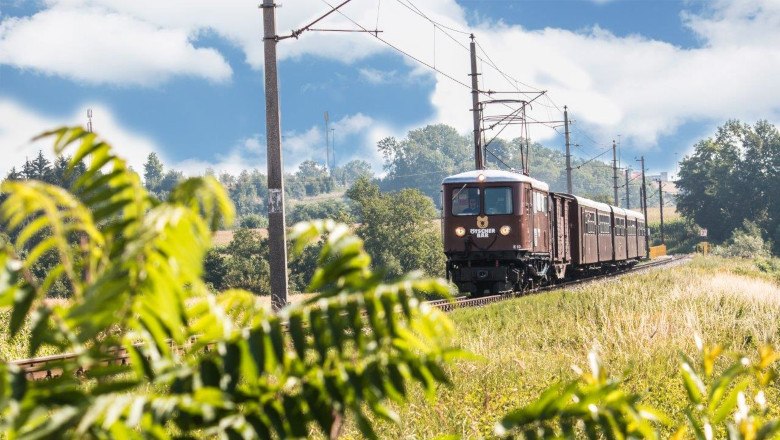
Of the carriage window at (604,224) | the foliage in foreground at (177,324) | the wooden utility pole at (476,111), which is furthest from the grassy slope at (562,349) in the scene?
the carriage window at (604,224)

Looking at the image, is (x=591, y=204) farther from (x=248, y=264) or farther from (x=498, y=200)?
(x=248, y=264)

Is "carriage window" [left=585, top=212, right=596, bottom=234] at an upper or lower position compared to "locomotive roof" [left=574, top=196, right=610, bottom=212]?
lower

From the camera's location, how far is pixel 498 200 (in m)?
27.1

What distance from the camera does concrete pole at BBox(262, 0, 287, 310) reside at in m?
17.6

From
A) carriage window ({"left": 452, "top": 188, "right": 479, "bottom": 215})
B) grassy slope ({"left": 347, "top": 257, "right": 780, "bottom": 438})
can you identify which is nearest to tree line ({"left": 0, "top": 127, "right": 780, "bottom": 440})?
grassy slope ({"left": 347, "top": 257, "right": 780, "bottom": 438})

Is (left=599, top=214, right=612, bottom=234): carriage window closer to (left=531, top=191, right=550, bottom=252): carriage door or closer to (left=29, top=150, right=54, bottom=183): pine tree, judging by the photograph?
(left=531, top=191, right=550, bottom=252): carriage door

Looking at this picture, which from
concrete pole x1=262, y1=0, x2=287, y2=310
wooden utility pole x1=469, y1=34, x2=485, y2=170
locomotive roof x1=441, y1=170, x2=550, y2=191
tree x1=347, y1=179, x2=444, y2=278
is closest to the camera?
concrete pole x1=262, y1=0, x2=287, y2=310

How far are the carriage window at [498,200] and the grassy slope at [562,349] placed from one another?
917cm

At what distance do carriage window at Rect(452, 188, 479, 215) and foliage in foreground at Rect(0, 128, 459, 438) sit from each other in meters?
25.6

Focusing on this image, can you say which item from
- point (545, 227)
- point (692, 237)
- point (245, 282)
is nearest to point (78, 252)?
point (545, 227)

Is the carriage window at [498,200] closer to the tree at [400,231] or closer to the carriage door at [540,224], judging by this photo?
the carriage door at [540,224]

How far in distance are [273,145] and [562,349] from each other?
319 inches

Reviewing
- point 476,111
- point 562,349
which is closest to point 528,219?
point 476,111

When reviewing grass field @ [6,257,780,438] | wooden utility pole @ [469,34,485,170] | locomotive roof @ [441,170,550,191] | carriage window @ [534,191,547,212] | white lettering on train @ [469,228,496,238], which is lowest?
grass field @ [6,257,780,438]
